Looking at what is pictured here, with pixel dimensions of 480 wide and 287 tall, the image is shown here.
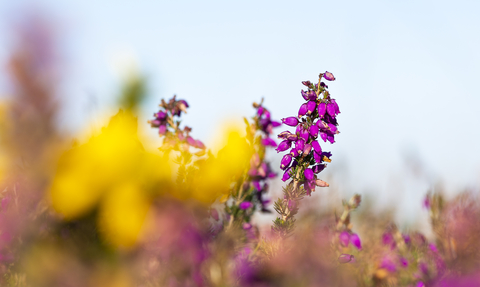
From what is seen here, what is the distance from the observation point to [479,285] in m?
1.65

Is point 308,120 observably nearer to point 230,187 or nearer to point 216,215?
point 230,187

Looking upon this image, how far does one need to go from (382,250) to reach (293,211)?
1168 mm

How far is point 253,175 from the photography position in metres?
2.40

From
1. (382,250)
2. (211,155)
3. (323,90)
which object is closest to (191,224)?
(211,155)

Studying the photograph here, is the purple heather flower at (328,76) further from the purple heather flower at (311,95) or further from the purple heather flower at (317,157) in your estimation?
the purple heather flower at (317,157)

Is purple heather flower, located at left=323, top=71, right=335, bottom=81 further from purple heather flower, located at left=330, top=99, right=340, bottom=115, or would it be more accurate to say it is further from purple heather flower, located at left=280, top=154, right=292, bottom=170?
purple heather flower, located at left=280, top=154, right=292, bottom=170

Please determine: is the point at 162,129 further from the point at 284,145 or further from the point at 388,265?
the point at 388,265

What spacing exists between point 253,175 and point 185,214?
0.46m

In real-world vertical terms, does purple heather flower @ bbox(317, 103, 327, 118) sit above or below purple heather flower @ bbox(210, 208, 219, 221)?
above

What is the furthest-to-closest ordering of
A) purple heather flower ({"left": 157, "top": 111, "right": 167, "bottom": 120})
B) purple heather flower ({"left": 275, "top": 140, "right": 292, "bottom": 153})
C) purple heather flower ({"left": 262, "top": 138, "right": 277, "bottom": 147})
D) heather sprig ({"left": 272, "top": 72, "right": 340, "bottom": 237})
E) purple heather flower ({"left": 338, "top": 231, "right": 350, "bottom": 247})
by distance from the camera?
purple heather flower ({"left": 157, "top": 111, "right": 167, "bottom": 120})
purple heather flower ({"left": 262, "top": 138, "right": 277, "bottom": 147})
purple heather flower ({"left": 338, "top": 231, "right": 350, "bottom": 247})
purple heather flower ({"left": 275, "top": 140, "right": 292, "bottom": 153})
heather sprig ({"left": 272, "top": 72, "right": 340, "bottom": 237})

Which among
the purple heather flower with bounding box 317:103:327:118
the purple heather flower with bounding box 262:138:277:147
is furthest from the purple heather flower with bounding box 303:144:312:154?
the purple heather flower with bounding box 262:138:277:147

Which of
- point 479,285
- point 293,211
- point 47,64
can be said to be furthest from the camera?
point 47,64

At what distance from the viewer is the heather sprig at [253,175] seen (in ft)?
7.73

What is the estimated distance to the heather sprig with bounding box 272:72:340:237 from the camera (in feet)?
6.18
